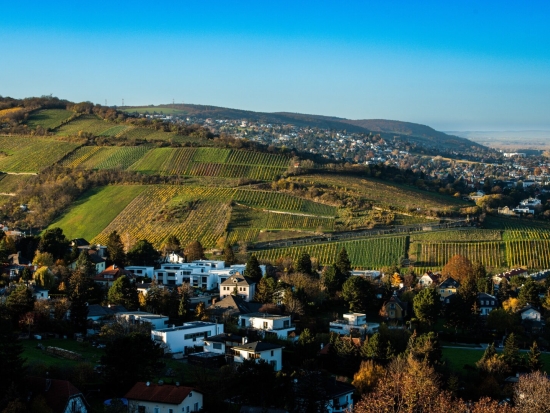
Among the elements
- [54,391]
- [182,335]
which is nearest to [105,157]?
[182,335]

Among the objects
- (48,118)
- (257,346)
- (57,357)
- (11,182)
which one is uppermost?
(48,118)

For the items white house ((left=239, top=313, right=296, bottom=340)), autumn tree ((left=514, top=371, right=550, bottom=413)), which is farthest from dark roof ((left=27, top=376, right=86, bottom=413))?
autumn tree ((left=514, top=371, right=550, bottom=413))

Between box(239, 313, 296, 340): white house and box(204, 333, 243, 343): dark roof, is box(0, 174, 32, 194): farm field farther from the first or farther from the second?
box(204, 333, 243, 343): dark roof

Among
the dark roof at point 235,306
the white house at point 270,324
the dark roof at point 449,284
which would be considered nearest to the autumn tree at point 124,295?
the dark roof at point 235,306

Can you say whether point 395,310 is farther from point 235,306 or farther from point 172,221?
point 172,221

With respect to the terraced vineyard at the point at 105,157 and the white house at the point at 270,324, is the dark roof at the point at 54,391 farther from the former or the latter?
the terraced vineyard at the point at 105,157

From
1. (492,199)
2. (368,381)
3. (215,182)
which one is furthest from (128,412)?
(492,199)
